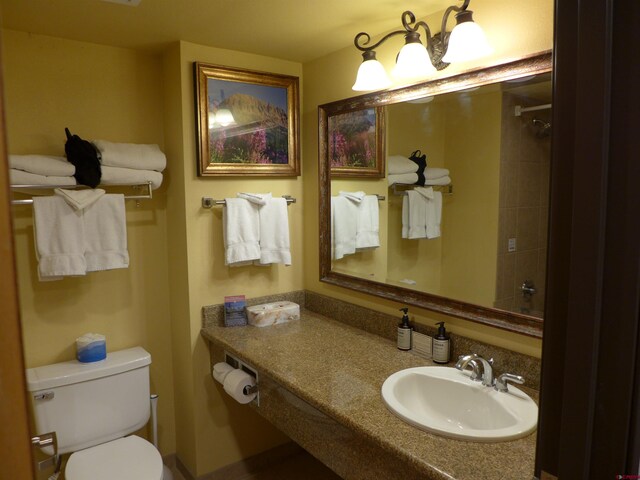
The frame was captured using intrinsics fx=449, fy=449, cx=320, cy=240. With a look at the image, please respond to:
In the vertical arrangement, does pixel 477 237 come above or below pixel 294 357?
above

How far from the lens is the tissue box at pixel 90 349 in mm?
2117

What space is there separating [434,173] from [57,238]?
1.64m

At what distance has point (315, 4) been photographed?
1737 millimetres

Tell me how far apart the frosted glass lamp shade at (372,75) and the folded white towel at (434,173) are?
0.42 meters

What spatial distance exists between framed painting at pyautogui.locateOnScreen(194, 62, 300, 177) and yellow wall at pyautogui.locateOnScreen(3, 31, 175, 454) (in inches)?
13.4

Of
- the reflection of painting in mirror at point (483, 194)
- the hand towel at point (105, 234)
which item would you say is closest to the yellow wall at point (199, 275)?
the hand towel at point (105, 234)

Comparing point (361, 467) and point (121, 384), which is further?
point (121, 384)

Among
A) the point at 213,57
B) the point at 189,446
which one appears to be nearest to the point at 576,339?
the point at 213,57

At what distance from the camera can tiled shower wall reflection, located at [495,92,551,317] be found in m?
1.50

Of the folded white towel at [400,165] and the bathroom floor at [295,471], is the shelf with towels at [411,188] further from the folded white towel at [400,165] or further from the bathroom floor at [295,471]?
the bathroom floor at [295,471]

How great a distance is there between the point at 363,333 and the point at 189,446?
3.70 ft

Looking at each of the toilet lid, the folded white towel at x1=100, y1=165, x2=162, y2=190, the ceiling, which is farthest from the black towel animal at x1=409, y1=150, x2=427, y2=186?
the toilet lid

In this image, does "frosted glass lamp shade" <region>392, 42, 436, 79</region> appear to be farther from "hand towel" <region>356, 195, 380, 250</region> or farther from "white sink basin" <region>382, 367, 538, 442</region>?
"white sink basin" <region>382, 367, 538, 442</region>

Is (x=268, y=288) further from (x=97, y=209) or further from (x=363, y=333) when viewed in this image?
(x=97, y=209)
